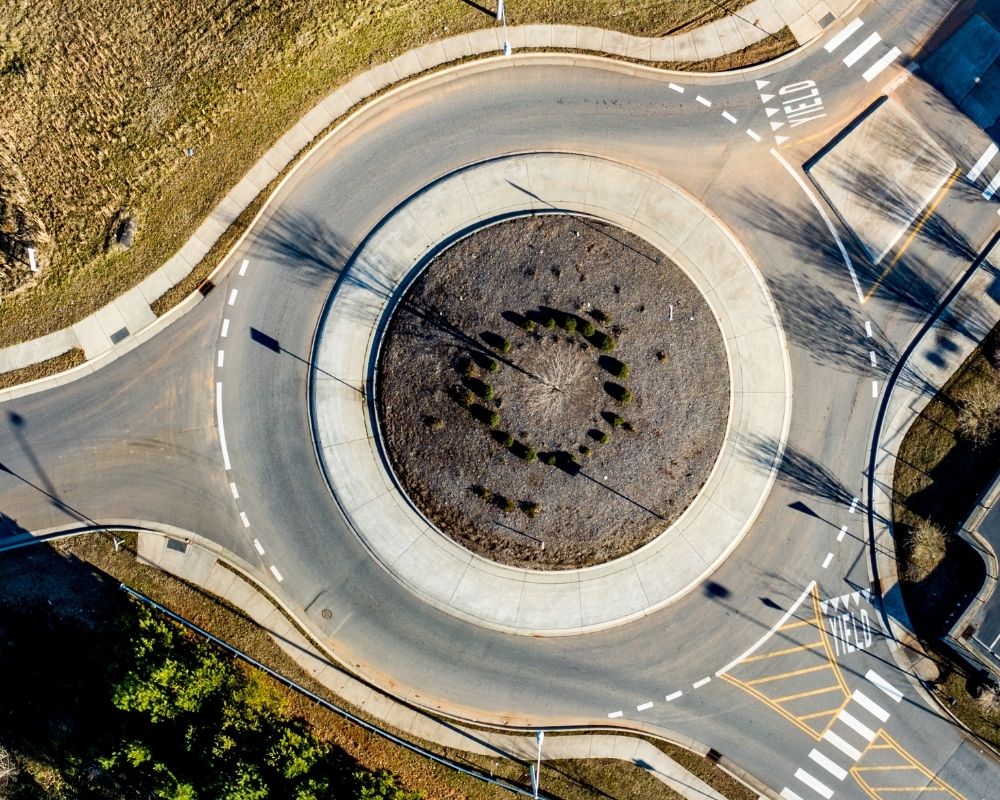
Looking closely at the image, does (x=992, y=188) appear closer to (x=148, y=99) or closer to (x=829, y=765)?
(x=829, y=765)

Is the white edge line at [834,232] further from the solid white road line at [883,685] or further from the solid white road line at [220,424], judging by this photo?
the solid white road line at [220,424]

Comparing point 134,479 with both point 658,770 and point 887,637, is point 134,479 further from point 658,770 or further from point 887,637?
point 887,637

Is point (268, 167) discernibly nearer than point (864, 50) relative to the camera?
Yes

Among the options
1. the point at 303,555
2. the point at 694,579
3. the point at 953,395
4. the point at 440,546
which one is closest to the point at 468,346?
the point at 440,546

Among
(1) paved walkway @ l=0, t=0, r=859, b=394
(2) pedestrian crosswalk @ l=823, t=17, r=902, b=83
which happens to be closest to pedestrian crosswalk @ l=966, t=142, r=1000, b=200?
(2) pedestrian crosswalk @ l=823, t=17, r=902, b=83

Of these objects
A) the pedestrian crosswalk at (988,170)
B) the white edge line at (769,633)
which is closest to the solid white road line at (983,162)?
the pedestrian crosswalk at (988,170)

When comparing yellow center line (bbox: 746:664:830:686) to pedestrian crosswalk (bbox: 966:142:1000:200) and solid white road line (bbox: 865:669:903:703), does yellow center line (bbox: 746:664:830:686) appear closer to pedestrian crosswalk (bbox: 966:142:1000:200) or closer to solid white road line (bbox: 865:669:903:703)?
solid white road line (bbox: 865:669:903:703)

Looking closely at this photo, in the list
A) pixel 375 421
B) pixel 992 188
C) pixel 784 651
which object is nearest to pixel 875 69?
pixel 992 188
